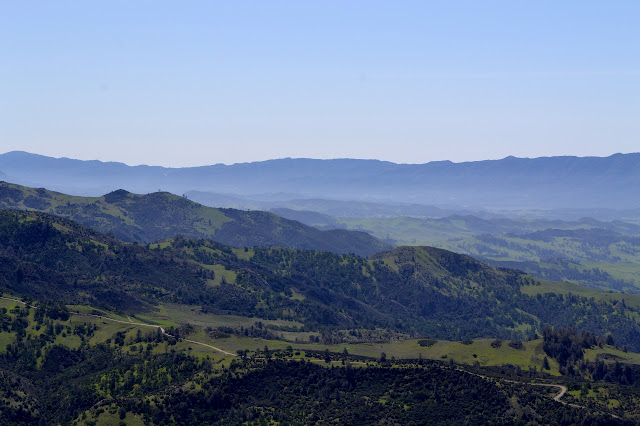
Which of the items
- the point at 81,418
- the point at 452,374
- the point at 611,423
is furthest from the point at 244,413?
the point at 611,423

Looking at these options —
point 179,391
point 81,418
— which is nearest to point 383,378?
point 179,391

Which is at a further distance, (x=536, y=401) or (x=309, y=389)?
(x=309, y=389)

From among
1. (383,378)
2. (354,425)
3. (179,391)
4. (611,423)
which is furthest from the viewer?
(383,378)

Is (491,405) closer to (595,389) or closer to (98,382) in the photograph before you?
(595,389)

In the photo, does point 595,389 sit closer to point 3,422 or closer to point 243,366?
point 243,366

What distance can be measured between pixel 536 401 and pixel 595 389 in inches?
951

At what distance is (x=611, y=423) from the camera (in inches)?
6314

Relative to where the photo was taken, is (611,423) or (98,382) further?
(98,382)

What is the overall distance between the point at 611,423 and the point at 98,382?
131m

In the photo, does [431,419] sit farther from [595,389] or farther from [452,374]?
[595,389]

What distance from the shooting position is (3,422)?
17638 centimetres

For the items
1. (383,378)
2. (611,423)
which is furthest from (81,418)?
(611,423)

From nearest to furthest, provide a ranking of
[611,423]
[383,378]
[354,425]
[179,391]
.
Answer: [611,423], [354,425], [179,391], [383,378]

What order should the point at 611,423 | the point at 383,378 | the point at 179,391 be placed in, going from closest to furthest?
1. the point at 611,423
2. the point at 179,391
3. the point at 383,378
